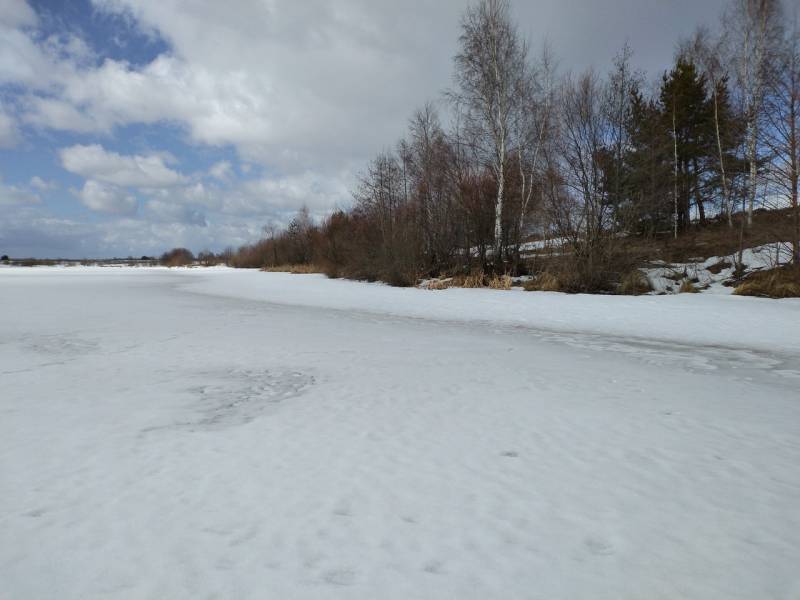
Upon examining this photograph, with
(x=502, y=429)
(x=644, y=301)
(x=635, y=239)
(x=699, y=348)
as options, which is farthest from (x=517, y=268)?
(x=502, y=429)

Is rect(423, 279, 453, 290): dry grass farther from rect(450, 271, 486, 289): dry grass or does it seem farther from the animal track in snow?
the animal track in snow

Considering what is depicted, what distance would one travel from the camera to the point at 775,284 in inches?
435

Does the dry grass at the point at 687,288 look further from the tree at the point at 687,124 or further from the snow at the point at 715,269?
the tree at the point at 687,124

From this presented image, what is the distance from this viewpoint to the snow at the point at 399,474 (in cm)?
180

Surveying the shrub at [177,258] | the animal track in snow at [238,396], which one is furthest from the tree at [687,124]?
the shrub at [177,258]

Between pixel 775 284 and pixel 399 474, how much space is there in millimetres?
12739

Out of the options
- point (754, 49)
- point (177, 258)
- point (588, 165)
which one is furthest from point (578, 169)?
point (177, 258)

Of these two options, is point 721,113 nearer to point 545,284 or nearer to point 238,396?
point 545,284

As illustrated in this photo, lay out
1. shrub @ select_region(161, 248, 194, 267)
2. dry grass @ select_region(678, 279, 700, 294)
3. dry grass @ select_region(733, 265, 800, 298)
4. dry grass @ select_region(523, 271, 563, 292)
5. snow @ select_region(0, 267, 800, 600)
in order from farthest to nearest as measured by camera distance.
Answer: shrub @ select_region(161, 248, 194, 267), dry grass @ select_region(523, 271, 563, 292), dry grass @ select_region(678, 279, 700, 294), dry grass @ select_region(733, 265, 800, 298), snow @ select_region(0, 267, 800, 600)

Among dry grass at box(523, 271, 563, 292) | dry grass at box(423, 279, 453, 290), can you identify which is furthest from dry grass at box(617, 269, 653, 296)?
dry grass at box(423, 279, 453, 290)

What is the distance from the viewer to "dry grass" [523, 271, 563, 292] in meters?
14.4

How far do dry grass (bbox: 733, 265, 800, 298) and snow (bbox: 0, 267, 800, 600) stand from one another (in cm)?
630

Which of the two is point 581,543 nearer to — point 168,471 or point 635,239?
point 168,471

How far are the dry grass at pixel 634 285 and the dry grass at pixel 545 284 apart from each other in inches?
72.4
